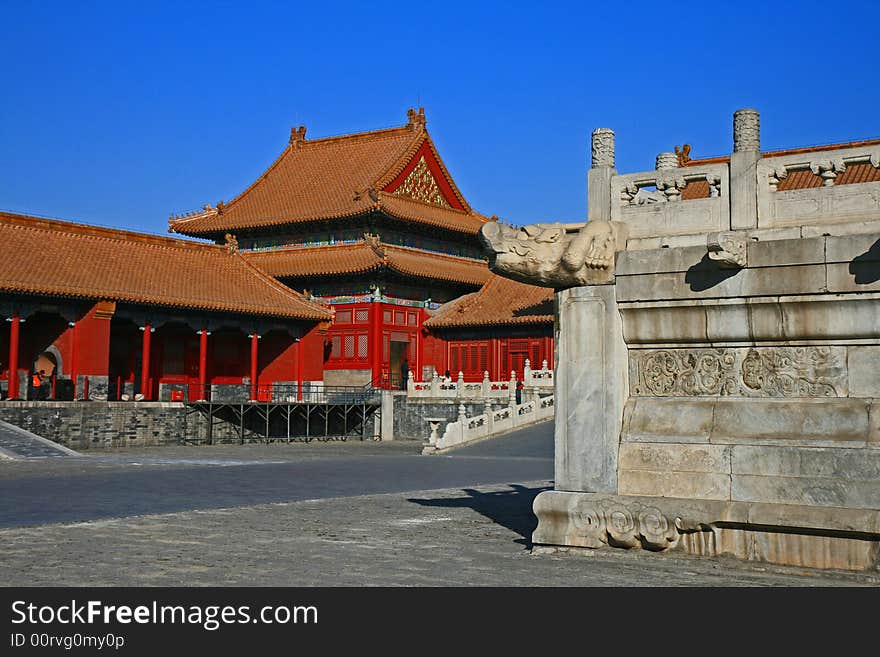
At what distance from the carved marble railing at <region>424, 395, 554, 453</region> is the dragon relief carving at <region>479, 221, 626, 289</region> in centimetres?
2407

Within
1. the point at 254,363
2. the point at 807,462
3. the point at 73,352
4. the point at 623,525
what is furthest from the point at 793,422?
the point at 254,363

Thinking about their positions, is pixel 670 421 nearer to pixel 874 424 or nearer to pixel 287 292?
pixel 874 424

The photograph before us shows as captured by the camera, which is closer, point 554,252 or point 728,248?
point 728,248

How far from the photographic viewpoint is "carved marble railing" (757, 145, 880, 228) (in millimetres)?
9148

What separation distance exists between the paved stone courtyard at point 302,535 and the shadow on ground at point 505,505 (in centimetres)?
3

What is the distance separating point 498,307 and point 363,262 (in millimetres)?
6116

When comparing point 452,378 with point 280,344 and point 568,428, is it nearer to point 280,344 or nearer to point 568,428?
point 280,344

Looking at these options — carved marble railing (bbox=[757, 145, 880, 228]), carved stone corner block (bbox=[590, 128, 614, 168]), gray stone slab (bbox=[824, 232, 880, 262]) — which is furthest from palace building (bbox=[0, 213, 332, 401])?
gray stone slab (bbox=[824, 232, 880, 262])

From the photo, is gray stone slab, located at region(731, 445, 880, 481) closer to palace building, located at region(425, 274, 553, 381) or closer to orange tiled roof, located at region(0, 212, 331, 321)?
orange tiled roof, located at region(0, 212, 331, 321)

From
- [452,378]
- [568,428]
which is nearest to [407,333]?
[452,378]

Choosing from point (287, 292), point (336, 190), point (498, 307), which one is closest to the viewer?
point (287, 292)

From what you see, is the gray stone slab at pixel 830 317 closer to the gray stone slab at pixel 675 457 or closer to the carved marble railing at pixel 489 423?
the gray stone slab at pixel 675 457

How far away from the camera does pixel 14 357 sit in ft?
121
